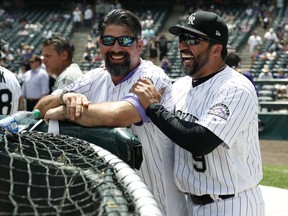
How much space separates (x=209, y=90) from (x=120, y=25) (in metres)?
0.49

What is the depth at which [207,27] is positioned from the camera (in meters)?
2.72

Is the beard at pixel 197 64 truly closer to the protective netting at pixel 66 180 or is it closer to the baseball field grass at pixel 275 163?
the protective netting at pixel 66 180

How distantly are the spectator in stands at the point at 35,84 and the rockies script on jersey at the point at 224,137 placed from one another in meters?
7.82

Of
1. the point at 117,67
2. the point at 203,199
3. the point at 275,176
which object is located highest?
the point at 117,67

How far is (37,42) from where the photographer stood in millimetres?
29219

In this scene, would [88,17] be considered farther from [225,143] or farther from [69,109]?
[225,143]

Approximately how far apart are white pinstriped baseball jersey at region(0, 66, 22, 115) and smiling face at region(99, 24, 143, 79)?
232cm

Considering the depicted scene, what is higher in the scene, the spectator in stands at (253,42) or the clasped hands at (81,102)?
the clasped hands at (81,102)

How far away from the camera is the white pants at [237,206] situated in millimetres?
2670

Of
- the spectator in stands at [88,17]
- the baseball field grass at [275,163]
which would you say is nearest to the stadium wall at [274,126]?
the baseball field grass at [275,163]

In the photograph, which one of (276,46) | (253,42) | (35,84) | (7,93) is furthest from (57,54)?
(253,42)

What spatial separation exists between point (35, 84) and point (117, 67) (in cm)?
792

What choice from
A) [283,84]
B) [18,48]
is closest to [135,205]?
[283,84]

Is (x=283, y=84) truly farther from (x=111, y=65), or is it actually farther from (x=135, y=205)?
(x=135, y=205)
